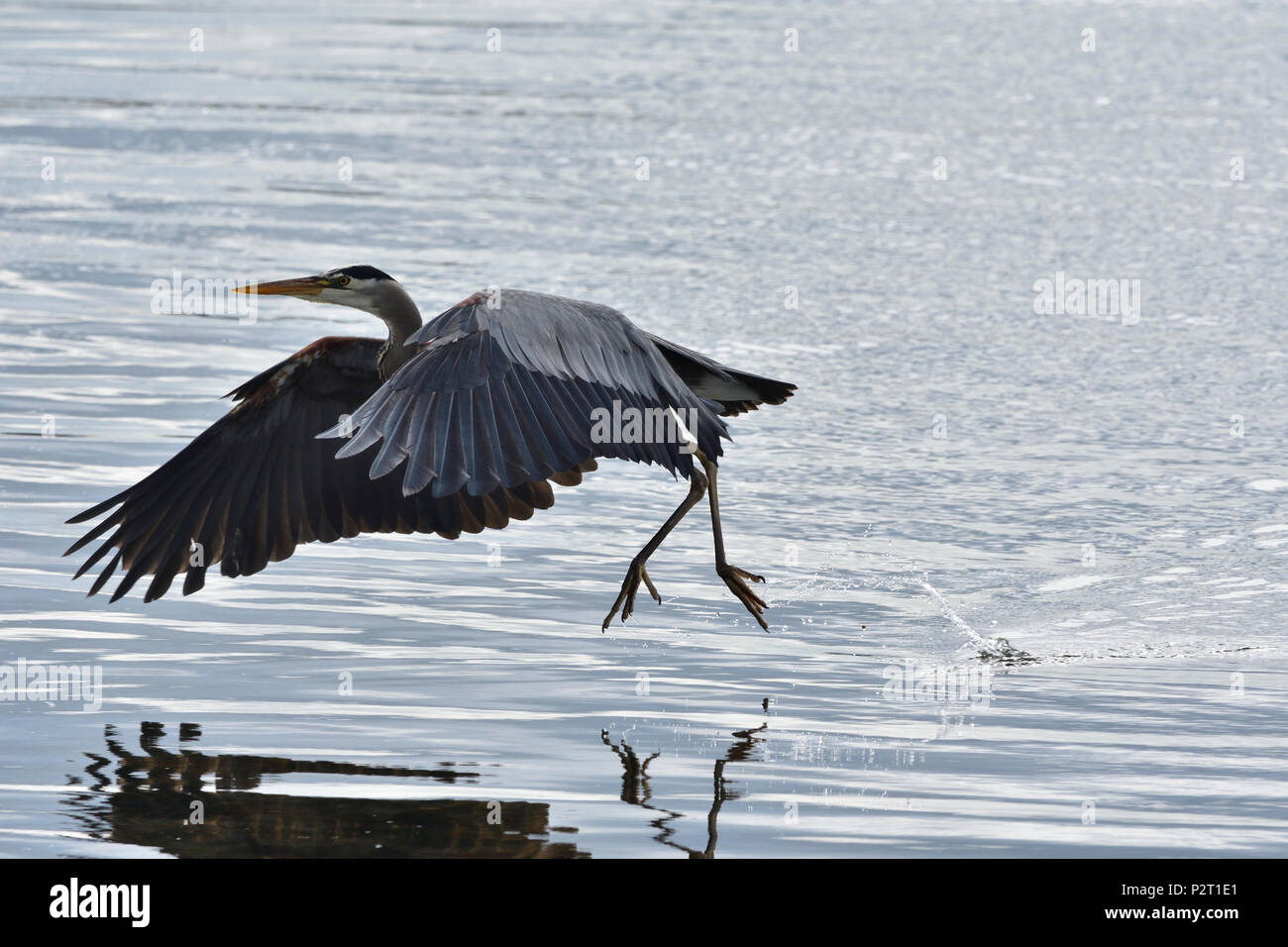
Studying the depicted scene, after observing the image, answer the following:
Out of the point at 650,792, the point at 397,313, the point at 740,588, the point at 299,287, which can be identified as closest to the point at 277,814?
the point at 650,792

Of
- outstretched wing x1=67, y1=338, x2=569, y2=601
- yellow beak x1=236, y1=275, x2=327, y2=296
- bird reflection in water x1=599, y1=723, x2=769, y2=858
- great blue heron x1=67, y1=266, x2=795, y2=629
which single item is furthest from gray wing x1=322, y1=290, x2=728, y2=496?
yellow beak x1=236, y1=275, x2=327, y2=296

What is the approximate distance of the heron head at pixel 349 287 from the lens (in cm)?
709

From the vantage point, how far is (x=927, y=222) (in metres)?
13.6

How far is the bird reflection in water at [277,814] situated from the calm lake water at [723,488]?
0.02m

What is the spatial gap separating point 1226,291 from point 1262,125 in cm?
584

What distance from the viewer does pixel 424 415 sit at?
18.3ft

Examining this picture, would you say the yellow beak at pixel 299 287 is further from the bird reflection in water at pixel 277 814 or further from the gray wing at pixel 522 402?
the bird reflection in water at pixel 277 814

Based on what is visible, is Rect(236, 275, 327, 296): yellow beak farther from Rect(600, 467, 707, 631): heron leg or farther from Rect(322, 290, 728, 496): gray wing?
Rect(600, 467, 707, 631): heron leg

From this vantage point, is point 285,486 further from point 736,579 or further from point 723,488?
point 723,488

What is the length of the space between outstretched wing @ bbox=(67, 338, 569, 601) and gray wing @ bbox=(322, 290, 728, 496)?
→ 71 cm

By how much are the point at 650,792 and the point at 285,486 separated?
2236 millimetres

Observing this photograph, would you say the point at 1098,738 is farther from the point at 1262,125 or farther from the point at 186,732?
the point at 1262,125

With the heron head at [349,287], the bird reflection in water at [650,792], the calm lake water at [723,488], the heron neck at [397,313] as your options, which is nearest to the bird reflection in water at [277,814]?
the calm lake water at [723,488]
